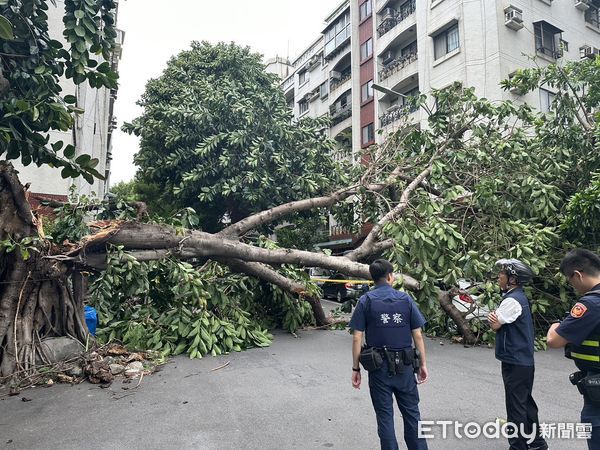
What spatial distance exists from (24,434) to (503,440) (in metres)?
4.71

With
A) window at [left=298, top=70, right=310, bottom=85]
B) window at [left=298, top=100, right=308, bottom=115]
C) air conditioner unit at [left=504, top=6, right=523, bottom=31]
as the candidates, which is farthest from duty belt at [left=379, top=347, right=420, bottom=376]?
window at [left=298, top=70, right=310, bottom=85]

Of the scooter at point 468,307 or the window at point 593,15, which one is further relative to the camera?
the window at point 593,15

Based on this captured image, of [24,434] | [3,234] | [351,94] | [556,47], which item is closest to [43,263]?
[3,234]

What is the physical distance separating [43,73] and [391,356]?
5104 millimetres

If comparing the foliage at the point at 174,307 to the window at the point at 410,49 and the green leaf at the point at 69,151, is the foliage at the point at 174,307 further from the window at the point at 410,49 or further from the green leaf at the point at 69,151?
the window at the point at 410,49

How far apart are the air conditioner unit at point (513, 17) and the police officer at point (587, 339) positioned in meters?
18.0

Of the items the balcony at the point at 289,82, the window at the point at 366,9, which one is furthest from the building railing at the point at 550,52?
the balcony at the point at 289,82

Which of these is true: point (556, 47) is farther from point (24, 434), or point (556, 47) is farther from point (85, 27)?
point (24, 434)

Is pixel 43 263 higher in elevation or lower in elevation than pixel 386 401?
higher

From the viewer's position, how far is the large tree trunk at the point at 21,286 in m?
6.04

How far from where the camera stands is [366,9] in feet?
85.5

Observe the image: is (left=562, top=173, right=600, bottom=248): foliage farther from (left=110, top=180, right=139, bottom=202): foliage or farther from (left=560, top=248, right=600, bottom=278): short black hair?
(left=110, top=180, right=139, bottom=202): foliage

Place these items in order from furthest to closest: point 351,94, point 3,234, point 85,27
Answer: point 351,94 → point 3,234 → point 85,27

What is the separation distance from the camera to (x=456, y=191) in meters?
8.87
